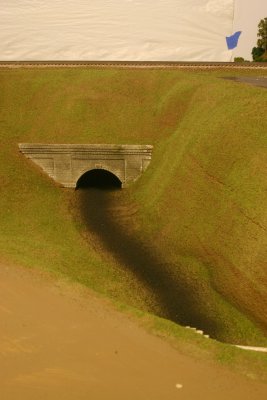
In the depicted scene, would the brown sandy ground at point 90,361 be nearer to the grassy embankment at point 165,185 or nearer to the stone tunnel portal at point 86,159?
the grassy embankment at point 165,185

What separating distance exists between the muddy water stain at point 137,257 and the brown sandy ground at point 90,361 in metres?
4.76

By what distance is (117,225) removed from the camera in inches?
847

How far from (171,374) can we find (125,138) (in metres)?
17.6

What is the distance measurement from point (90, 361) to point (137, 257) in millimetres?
9430

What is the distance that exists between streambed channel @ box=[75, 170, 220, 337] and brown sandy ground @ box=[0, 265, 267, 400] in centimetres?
465

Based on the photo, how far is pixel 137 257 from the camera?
752 inches

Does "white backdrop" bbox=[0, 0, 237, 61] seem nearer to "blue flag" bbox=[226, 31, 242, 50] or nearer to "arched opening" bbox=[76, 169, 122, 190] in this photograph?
"blue flag" bbox=[226, 31, 242, 50]

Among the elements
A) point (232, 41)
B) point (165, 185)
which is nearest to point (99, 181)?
point (165, 185)

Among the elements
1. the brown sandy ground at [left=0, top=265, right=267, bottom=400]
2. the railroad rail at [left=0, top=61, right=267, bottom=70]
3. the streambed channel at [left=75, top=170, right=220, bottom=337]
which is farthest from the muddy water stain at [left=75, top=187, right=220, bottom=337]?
the railroad rail at [left=0, top=61, right=267, bottom=70]

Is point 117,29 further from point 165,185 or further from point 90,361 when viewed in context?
point 90,361

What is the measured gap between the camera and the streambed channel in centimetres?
1573

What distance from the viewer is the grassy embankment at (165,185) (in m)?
16.1

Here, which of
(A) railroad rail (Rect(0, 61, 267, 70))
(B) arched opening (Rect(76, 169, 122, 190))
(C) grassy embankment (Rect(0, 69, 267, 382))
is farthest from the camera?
(A) railroad rail (Rect(0, 61, 267, 70))

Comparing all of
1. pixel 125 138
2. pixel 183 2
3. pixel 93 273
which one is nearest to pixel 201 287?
pixel 93 273
